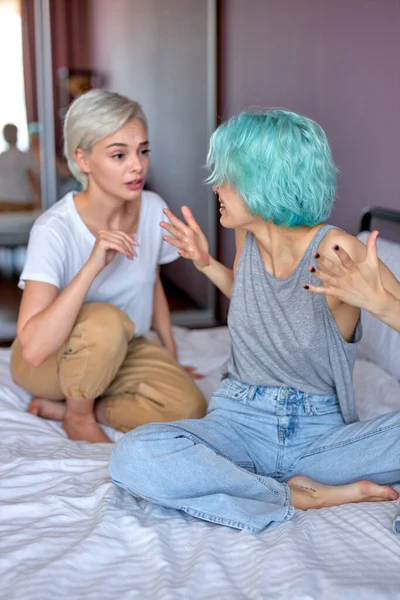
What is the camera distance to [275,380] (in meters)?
1.65

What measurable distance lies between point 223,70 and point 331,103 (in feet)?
4.10

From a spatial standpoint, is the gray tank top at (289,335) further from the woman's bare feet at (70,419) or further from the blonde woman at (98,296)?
the woman's bare feet at (70,419)

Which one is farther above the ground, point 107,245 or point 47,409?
point 107,245

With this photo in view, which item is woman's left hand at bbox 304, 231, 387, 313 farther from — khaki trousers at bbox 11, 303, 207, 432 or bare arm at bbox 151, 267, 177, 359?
bare arm at bbox 151, 267, 177, 359

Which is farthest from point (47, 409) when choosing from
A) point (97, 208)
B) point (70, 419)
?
point (97, 208)

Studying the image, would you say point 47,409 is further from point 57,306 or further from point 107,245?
point 107,245

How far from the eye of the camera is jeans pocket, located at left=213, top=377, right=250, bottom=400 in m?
1.68

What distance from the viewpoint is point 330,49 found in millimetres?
2924

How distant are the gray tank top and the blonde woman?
→ 34 cm

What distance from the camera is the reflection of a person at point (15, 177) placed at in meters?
3.86

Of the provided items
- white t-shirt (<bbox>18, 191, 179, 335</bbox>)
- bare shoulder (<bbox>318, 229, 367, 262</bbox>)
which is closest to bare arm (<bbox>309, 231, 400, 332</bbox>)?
bare shoulder (<bbox>318, 229, 367, 262</bbox>)

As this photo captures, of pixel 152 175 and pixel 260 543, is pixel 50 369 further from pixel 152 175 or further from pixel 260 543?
pixel 152 175

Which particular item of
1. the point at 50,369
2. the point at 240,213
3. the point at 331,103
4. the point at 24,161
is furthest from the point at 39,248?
the point at 24,161

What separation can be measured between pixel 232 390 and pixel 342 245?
0.41 m
